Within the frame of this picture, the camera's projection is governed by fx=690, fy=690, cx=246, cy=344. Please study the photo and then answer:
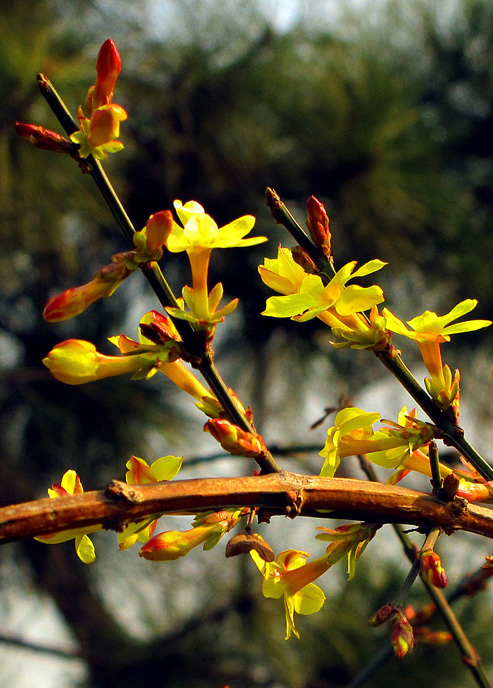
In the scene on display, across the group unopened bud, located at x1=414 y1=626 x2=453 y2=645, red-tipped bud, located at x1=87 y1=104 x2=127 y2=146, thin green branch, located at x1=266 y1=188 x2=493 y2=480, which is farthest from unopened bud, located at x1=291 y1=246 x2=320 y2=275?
unopened bud, located at x1=414 y1=626 x2=453 y2=645

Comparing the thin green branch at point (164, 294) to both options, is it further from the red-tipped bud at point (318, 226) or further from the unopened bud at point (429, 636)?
the unopened bud at point (429, 636)

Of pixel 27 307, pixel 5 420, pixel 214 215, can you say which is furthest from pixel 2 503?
pixel 214 215

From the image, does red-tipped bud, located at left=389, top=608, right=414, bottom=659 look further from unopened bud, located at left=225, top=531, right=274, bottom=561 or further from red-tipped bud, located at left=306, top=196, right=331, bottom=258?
red-tipped bud, located at left=306, top=196, right=331, bottom=258

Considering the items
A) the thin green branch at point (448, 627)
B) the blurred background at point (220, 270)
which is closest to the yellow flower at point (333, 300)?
the thin green branch at point (448, 627)

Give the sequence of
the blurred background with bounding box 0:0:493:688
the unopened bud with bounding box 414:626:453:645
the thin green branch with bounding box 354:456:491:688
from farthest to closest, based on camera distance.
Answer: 1. the blurred background with bounding box 0:0:493:688
2. the unopened bud with bounding box 414:626:453:645
3. the thin green branch with bounding box 354:456:491:688

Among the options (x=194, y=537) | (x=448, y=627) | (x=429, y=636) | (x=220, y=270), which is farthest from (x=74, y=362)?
(x=220, y=270)

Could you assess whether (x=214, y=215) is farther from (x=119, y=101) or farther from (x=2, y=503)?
(x=2, y=503)
